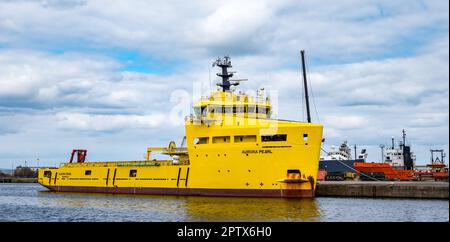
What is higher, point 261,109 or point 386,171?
point 261,109

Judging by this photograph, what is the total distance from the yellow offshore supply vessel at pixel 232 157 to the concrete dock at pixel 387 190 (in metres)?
5.81

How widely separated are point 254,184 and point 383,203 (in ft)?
29.1

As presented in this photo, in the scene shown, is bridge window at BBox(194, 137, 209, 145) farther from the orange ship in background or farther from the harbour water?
the orange ship in background

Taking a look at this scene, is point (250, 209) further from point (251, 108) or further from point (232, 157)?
point (251, 108)

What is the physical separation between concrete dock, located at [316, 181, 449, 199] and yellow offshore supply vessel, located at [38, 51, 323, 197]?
5809 millimetres

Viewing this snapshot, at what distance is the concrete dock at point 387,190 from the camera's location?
36.1m

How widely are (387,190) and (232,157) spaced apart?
12.4 meters

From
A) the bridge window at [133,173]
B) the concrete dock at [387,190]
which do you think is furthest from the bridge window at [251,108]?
the bridge window at [133,173]

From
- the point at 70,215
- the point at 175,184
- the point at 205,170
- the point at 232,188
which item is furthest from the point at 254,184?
the point at 70,215

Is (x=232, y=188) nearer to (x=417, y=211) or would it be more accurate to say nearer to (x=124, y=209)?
(x=124, y=209)

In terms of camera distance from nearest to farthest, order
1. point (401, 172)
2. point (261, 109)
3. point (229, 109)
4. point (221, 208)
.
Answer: point (221, 208)
point (229, 109)
point (261, 109)
point (401, 172)

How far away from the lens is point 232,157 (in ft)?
118

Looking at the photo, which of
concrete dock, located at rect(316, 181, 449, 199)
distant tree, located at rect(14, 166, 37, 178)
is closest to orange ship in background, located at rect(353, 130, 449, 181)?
concrete dock, located at rect(316, 181, 449, 199)

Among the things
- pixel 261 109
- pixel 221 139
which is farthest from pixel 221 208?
pixel 261 109
